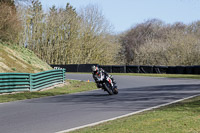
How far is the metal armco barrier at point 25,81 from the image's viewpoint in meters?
18.6

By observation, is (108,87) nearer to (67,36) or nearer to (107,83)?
(107,83)

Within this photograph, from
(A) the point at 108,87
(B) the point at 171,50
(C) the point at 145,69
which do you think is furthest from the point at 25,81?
(B) the point at 171,50

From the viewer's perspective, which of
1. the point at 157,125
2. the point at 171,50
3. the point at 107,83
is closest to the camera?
the point at 157,125

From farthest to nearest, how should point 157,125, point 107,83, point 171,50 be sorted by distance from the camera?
point 171,50, point 107,83, point 157,125

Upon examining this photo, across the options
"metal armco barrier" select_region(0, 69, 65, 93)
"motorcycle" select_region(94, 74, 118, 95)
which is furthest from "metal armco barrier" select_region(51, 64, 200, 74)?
"motorcycle" select_region(94, 74, 118, 95)

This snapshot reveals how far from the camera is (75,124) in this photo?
28.5ft

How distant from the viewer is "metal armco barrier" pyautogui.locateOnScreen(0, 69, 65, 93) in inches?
734

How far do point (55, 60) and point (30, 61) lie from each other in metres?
35.9

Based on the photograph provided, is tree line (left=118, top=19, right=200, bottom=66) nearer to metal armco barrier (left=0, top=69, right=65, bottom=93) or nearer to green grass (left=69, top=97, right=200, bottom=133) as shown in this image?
metal armco barrier (left=0, top=69, right=65, bottom=93)

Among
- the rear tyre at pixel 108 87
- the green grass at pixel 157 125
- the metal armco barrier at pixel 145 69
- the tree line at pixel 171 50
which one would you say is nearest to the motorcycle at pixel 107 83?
the rear tyre at pixel 108 87

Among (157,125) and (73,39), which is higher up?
(73,39)

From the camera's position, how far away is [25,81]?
20.1 m

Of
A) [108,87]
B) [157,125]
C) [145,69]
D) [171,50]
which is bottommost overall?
[157,125]

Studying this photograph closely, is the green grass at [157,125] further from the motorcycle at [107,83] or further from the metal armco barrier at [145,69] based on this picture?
the metal armco barrier at [145,69]
